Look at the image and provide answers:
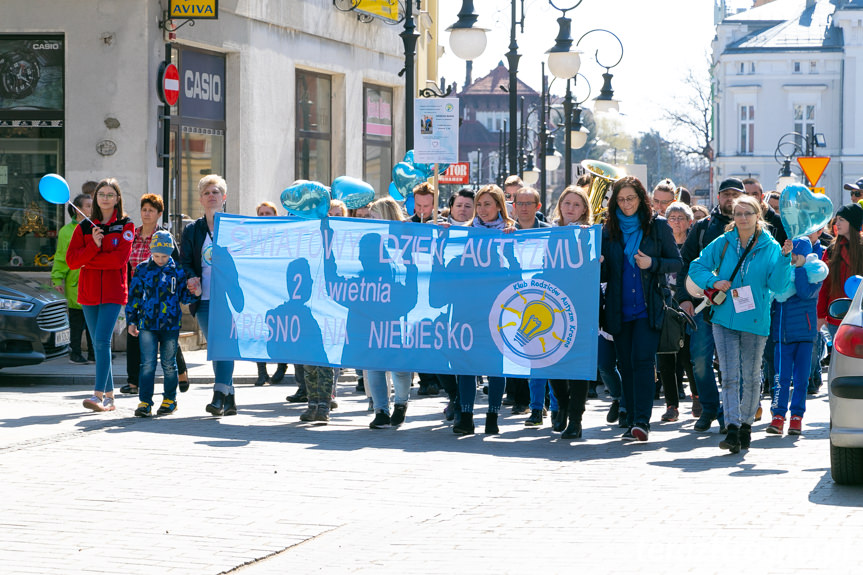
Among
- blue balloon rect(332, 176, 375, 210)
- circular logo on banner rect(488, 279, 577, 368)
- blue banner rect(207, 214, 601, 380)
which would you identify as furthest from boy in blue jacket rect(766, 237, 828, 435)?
blue balloon rect(332, 176, 375, 210)

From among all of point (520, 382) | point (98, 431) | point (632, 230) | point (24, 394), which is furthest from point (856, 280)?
point (24, 394)

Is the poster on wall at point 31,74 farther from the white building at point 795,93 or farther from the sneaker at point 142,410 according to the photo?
the white building at point 795,93

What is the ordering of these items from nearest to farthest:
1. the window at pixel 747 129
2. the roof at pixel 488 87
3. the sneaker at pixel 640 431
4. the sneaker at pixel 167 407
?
the sneaker at pixel 640 431, the sneaker at pixel 167 407, the window at pixel 747 129, the roof at pixel 488 87

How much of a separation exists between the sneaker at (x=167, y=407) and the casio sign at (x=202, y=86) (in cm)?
845

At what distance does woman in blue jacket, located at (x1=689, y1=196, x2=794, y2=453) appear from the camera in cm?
976

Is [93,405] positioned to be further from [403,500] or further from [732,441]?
[732,441]

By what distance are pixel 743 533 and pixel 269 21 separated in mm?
15599

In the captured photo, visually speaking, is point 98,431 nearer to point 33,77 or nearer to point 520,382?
point 520,382

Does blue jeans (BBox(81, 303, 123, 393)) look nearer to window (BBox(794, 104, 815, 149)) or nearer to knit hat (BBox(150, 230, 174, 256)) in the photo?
knit hat (BBox(150, 230, 174, 256))

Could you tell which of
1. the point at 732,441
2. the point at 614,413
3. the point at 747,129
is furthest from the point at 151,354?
the point at 747,129

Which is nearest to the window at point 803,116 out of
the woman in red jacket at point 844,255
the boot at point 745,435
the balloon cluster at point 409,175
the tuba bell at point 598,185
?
the balloon cluster at point 409,175

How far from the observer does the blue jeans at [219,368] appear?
11648 mm

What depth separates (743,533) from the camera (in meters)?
6.96

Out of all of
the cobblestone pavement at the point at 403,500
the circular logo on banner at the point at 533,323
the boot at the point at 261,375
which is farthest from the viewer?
the boot at the point at 261,375
